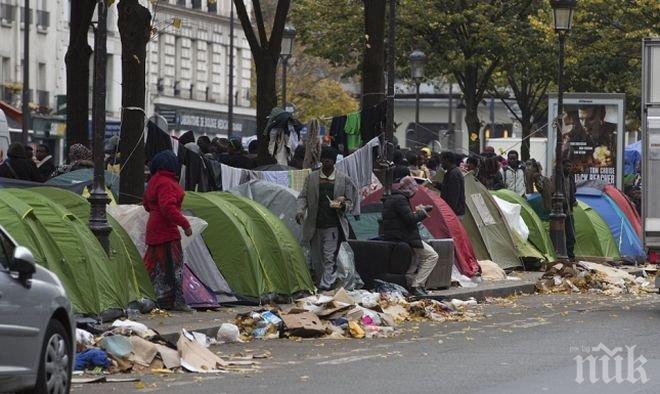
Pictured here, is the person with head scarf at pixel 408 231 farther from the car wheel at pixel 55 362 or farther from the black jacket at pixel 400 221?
the car wheel at pixel 55 362

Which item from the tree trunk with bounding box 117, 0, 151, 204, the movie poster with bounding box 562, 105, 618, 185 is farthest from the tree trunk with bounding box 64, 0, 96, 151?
the movie poster with bounding box 562, 105, 618, 185

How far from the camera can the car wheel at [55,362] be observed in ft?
37.2

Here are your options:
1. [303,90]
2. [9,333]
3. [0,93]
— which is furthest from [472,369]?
[303,90]

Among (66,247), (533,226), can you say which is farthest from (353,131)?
(66,247)

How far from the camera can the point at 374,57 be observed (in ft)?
94.2

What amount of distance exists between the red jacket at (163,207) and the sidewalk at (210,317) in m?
0.87

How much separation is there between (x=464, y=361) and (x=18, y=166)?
9.58m

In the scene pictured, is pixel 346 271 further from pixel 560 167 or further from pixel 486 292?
pixel 560 167

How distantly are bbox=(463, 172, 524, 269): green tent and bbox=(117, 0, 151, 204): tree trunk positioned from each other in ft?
27.5

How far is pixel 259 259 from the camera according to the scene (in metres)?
21.0

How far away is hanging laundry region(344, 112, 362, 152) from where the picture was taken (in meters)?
28.2

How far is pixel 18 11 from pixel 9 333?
55.9 meters

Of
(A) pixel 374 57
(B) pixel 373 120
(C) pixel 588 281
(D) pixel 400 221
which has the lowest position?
(C) pixel 588 281

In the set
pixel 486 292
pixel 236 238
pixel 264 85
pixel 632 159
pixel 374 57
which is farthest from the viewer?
pixel 632 159
